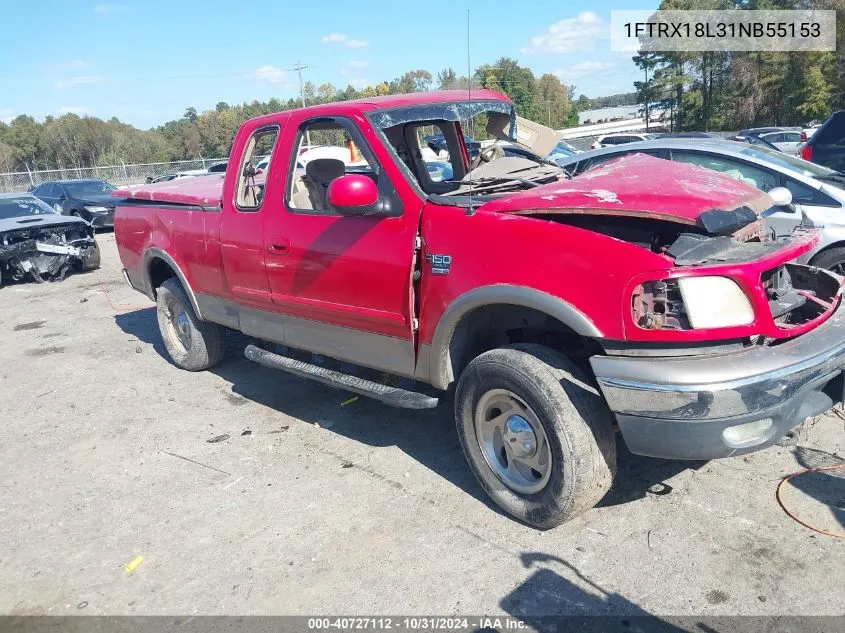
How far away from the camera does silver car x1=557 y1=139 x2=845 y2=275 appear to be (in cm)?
612

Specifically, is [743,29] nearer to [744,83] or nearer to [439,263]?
[744,83]

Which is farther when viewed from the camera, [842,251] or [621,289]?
[842,251]

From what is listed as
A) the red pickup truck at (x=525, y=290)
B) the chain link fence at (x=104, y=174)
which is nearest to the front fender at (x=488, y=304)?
the red pickup truck at (x=525, y=290)

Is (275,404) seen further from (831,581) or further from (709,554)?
(831,581)

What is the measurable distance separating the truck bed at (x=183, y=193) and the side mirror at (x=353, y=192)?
1.91 meters

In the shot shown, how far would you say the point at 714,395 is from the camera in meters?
2.87

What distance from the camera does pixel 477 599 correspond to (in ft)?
10.1

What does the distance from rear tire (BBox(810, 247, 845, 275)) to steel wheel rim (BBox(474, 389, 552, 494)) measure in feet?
13.1

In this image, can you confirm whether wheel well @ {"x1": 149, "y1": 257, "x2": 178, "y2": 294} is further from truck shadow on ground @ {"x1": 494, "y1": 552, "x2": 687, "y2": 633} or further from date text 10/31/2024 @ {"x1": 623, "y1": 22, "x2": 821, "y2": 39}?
date text 10/31/2024 @ {"x1": 623, "y1": 22, "x2": 821, "y2": 39}

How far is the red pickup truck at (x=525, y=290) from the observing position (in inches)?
118

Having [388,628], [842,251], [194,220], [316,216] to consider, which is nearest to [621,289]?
[388,628]

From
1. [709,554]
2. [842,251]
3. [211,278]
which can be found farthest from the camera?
[842,251]

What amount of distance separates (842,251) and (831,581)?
399 centimetres

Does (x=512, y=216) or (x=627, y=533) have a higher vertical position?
(x=512, y=216)
